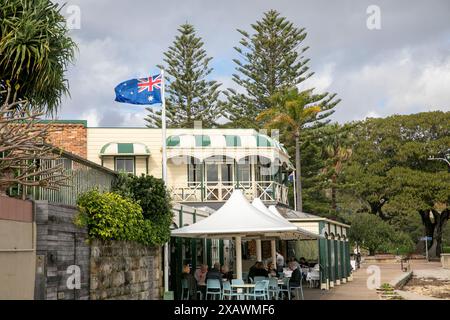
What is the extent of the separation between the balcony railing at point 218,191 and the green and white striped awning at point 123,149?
2032 mm

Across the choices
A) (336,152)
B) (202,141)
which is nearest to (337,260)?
(202,141)

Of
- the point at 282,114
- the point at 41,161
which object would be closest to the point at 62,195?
the point at 41,161

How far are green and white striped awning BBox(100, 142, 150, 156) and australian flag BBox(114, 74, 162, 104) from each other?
11763mm

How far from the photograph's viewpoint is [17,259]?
30.0ft

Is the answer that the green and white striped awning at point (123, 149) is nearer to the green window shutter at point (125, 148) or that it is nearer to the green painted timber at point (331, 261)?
the green window shutter at point (125, 148)

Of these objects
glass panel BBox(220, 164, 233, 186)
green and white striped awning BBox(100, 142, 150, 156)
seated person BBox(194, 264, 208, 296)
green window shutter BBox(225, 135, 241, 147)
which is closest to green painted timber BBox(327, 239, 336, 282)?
green window shutter BBox(225, 135, 241, 147)

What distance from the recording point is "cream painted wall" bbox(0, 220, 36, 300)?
8812mm

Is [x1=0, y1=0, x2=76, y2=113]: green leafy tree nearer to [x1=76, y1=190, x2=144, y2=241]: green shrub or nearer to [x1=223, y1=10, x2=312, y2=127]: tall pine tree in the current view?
[x1=76, y1=190, x2=144, y2=241]: green shrub

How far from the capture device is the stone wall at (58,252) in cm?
979

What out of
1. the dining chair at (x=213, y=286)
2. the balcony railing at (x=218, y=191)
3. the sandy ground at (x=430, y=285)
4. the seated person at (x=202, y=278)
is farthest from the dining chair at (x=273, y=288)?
the balcony railing at (x=218, y=191)

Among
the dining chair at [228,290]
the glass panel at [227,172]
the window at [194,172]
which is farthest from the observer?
the glass panel at [227,172]

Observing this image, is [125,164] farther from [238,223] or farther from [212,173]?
[238,223]

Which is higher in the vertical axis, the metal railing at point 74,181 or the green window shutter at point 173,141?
the green window shutter at point 173,141
